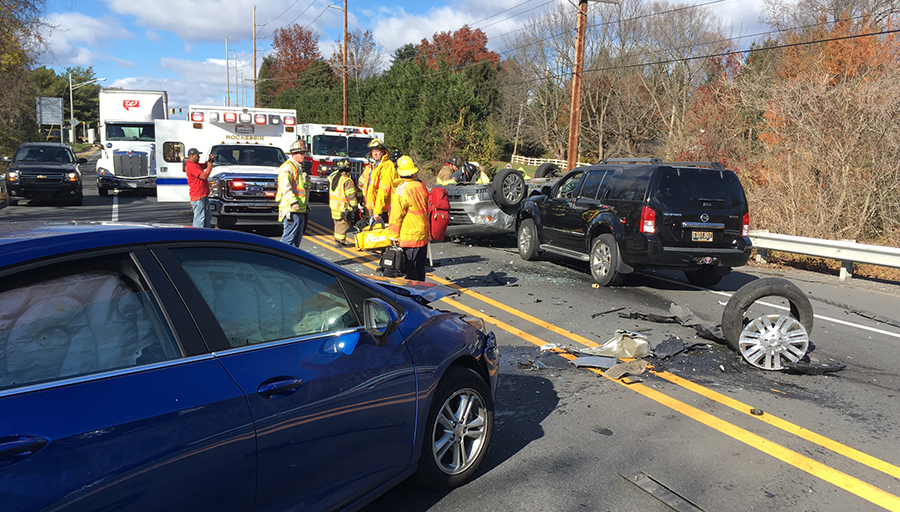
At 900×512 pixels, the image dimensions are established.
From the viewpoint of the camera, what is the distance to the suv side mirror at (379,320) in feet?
Answer: 10.3

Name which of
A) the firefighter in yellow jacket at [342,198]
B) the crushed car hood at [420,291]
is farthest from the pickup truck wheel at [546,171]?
the crushed car hood at [420,291]

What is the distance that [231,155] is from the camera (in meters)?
15.0

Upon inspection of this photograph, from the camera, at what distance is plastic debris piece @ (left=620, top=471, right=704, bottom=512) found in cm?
357

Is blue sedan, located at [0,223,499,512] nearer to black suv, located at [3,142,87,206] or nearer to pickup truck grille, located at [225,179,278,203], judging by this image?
pickup truck grille, located at [225,179,278,203]

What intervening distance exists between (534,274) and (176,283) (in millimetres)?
8685

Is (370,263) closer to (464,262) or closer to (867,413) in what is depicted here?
(464,262)

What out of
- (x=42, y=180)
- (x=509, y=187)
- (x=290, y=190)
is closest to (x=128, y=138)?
(x=42, y=180)

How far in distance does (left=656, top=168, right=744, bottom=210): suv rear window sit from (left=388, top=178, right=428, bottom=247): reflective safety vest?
345 cm

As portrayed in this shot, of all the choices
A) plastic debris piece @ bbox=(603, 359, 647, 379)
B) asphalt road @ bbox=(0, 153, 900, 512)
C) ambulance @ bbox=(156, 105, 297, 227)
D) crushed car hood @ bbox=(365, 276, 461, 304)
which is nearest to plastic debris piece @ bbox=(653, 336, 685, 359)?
asphalt road @ bbox=(0, 153, 900, 512)

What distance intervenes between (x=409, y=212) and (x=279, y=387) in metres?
5.38

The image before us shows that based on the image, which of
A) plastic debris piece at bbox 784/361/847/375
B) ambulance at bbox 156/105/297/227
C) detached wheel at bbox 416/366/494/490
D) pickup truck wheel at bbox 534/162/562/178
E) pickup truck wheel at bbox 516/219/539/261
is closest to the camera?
detached wheel at bbox 416/366/494/490

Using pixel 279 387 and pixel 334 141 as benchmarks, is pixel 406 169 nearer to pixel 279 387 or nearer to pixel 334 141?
pixel 279 387

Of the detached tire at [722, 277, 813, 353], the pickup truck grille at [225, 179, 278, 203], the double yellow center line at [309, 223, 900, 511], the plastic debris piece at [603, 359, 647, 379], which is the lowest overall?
the double yellow center line at [309, 223, 900, 511]

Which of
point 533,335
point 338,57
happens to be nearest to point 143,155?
point 533,335
